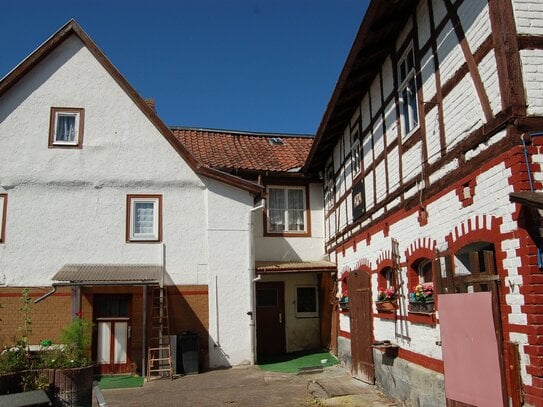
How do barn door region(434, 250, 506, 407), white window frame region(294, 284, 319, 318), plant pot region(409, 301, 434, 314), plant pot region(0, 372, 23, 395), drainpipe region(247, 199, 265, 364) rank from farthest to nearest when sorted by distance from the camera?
white window frame region(294, 284, 319, 318), drainpipe region(247, 199, 265, 364), plant pot region(409, 301, 434, 314), plant pot region(0, 372, 23, 395), barn door region(434, 250, 506, 407)

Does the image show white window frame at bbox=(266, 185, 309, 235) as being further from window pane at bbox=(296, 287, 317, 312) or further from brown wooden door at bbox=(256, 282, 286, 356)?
window pane at bbox=(296, 287, 317, 312)

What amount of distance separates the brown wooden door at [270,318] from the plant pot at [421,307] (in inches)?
354

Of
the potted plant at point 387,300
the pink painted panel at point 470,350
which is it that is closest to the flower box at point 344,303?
the potted plant at point 387,300

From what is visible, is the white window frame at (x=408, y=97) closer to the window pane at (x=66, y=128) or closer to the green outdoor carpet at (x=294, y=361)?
the green outdoor carpet at (x=294, y=361)

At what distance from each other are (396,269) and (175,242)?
7635mm

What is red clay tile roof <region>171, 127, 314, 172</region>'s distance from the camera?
1855cm

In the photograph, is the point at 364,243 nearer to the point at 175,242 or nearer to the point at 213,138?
the point at 175,242

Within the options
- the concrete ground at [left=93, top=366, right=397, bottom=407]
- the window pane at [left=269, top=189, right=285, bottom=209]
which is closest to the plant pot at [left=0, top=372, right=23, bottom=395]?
the concrete ground at [left=93, top=366, right=397, bottom=407]

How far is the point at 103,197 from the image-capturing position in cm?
A: 1552

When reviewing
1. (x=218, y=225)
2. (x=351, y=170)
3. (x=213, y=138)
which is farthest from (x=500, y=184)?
(x=213, y=138)

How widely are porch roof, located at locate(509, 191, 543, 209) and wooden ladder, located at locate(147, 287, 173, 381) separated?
10515mm

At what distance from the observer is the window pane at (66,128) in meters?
15.7

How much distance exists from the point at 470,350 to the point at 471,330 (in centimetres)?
26

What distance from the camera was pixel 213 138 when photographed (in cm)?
2095
